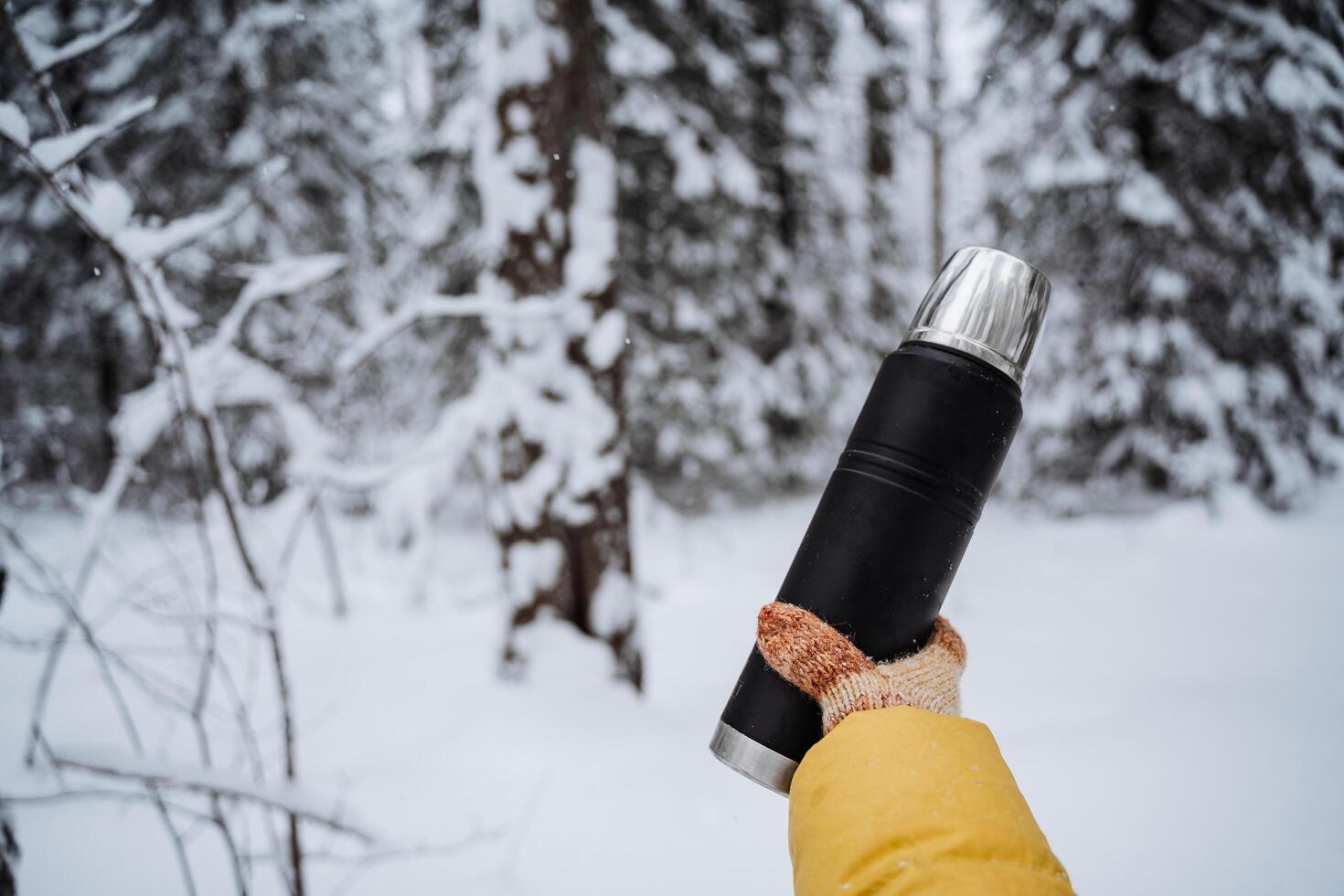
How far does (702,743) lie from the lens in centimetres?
288

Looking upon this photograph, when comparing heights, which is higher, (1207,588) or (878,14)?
(878,14)

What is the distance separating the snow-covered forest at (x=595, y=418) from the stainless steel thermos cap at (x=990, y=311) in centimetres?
152

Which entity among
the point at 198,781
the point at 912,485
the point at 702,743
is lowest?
the point at 702,743

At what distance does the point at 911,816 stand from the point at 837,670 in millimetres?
189

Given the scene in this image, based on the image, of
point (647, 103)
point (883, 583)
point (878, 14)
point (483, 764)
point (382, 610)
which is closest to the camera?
point (883, 583)

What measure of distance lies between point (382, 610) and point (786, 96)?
26.2ft

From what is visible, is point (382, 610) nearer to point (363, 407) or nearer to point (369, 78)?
point (363, 407)

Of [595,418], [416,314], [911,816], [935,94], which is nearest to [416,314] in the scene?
[416,314]

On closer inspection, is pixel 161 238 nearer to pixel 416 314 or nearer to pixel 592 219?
pixel 416 314

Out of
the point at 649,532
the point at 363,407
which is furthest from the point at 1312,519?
the point at 363,407

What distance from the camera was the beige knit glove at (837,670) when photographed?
932 mm

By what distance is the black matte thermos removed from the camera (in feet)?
3.22

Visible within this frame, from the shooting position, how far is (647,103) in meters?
6.72

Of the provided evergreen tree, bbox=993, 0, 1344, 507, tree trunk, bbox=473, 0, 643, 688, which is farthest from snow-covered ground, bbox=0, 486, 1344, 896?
evergreen tree, bbox=993, 0, 1344, 507
